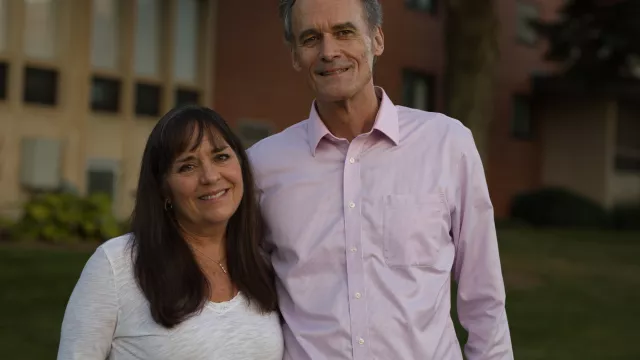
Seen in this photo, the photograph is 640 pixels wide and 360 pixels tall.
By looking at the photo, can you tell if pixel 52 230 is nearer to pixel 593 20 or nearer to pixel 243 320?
pixel 243 320

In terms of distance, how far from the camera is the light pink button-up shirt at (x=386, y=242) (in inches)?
125

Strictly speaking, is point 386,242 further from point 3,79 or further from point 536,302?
point 3,79

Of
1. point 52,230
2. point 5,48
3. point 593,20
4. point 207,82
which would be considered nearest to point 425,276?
point 52,230

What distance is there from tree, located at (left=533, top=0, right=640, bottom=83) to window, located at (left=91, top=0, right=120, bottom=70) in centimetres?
1120

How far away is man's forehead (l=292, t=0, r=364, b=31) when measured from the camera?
334 cm

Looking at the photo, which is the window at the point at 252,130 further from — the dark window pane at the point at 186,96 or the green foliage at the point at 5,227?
the green foliage at the point at 5,227

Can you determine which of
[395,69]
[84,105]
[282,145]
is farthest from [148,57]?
[282,145]

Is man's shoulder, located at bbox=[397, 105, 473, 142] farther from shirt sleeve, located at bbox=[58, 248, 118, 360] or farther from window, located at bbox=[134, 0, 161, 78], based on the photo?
window, located at bbox=[134, 0, 161, 78]

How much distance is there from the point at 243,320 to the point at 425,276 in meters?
0.67

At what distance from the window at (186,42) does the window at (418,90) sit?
743 cm

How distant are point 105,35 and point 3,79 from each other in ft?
7.79

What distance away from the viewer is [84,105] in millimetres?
15578

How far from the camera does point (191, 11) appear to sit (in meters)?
17.7

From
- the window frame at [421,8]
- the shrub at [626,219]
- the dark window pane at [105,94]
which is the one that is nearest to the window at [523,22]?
the window frame at [421,8]
